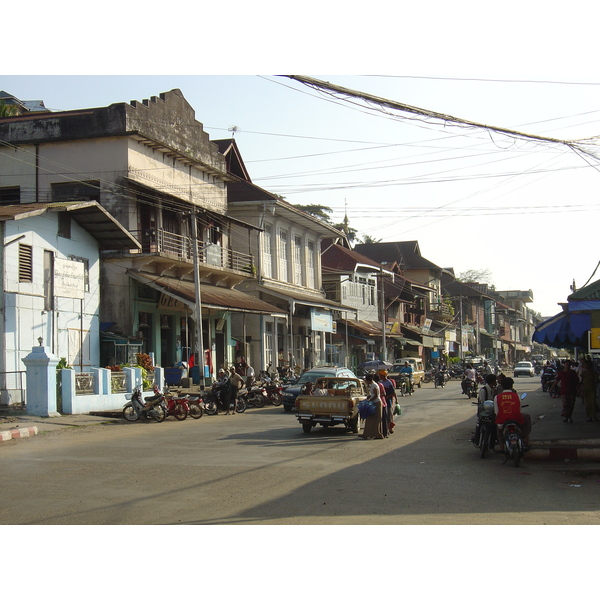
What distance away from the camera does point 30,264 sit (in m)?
23.1

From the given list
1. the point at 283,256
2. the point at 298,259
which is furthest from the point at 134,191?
the point at 298,259

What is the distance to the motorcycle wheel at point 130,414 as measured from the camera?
22.0 m

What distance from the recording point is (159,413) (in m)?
22.1

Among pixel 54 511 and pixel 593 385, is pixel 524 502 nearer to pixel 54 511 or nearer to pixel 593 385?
pixel 54 511

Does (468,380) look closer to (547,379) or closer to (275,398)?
(547,379)

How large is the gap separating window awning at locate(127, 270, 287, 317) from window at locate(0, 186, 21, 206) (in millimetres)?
6038

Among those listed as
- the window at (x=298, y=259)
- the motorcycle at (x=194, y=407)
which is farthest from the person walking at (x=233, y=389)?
the window at (x=298, y=259)

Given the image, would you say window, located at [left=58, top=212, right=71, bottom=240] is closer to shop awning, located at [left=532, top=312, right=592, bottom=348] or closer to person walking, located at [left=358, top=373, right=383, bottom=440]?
person walking, located at [left=358, top=373, right=383, bottom=440]

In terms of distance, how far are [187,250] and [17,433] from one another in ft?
55.4

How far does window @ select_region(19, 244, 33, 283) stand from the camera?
74.2 feet

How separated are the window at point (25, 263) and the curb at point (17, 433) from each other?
19.5 ft

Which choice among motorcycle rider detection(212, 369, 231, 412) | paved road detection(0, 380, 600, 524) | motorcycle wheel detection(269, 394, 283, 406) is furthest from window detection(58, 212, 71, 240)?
motorcycle wheel detection(269, 394, 283, 406)

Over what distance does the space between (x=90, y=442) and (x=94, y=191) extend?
50.8 ft

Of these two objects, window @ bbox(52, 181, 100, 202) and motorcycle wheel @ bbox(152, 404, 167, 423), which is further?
window @ bbox(52, 181, 100, 202)
